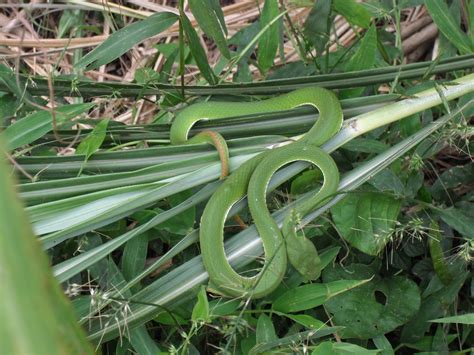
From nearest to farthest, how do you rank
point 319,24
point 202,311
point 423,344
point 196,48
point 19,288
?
point 19,288
point 202,311
point 196,48
point 423,344
point 319,24

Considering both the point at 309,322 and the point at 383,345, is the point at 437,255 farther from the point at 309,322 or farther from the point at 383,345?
the point at 309,322

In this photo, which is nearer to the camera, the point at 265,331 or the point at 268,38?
the point at 265,331

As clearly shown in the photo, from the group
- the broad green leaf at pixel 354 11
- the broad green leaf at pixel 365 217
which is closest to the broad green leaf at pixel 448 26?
the broad green leaf at pixel 354 11

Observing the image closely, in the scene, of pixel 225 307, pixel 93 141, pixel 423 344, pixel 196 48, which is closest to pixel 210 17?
pixel 196 48

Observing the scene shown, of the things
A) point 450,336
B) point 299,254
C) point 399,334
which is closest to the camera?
point 299,254

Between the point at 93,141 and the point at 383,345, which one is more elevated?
the point at 93,141

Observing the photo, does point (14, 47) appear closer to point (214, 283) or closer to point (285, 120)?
point (285, 120)

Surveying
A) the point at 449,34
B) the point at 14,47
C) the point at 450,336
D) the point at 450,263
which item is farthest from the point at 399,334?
the point at 14,47

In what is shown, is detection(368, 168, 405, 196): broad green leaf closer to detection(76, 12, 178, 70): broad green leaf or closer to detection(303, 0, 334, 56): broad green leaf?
detection(303, 0, 334, 56): broad green leaf
